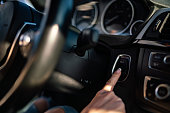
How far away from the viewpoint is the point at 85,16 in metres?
1.73

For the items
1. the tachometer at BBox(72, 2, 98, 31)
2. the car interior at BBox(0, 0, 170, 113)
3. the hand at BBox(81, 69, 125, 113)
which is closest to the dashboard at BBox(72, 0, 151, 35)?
the tachometer at BBox(72, 2, 98, 31)

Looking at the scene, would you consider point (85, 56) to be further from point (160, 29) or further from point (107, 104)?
point (160, 29)

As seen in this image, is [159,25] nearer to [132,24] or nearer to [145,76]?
[145,76]

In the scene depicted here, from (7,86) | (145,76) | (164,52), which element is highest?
(164,52)

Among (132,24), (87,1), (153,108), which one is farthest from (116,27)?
(153,108)

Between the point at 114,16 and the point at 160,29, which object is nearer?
the point at 160,29

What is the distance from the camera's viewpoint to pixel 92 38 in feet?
2.04

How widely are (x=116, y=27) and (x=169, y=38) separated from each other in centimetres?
69

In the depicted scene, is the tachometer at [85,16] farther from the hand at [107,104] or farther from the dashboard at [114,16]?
the hand at [107,104]

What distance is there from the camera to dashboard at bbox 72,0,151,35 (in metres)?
1.22

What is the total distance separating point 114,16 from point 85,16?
1.24 feet

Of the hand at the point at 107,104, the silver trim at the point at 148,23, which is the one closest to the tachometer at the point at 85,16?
the silver trim at the point at 148,23

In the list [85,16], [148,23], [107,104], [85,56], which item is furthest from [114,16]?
[107,104]

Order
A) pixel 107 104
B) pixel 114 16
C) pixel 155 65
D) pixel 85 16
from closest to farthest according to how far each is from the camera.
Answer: pixel 107 104 → pixel 155 65 → pixel 114 16 → pixel 85 16
